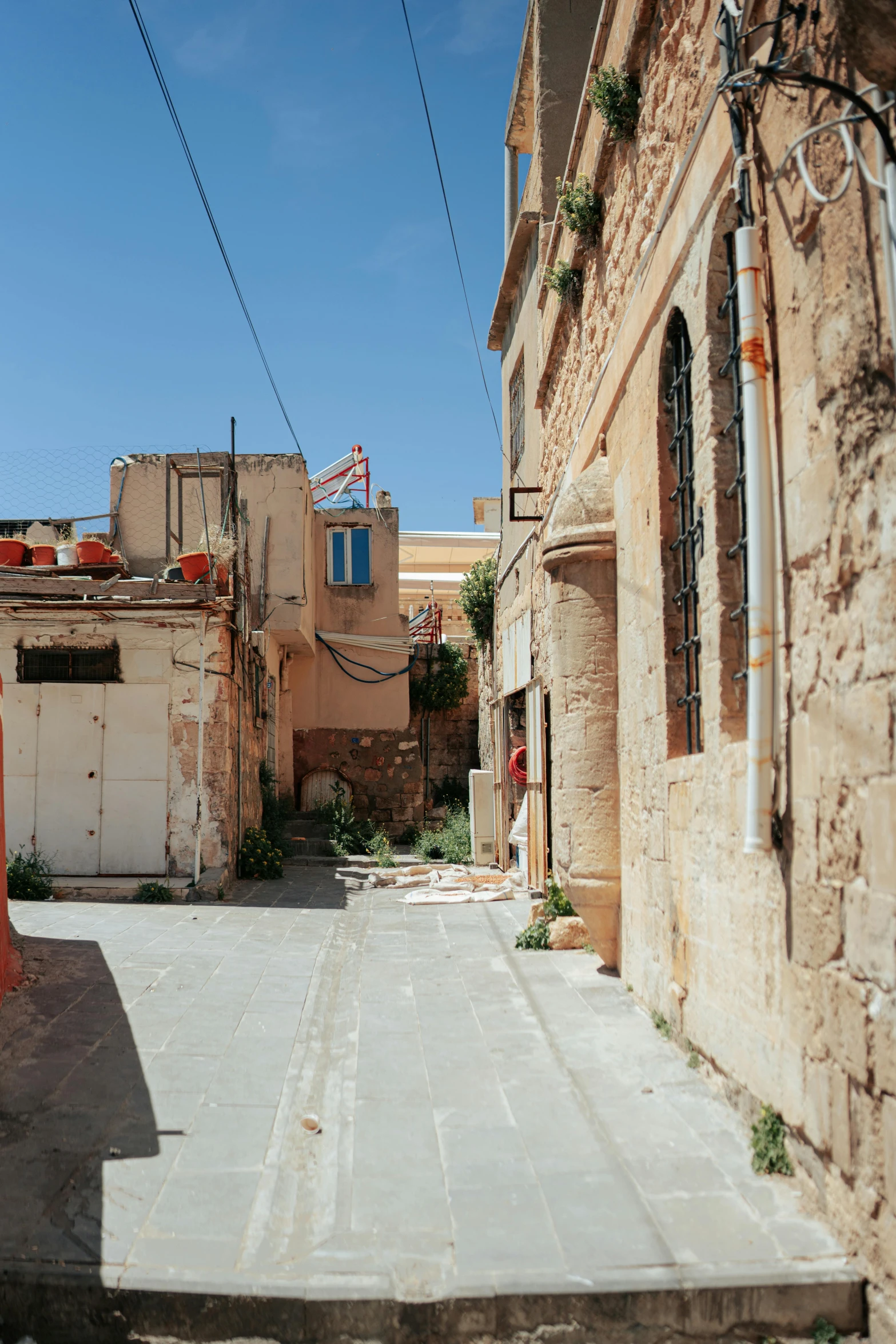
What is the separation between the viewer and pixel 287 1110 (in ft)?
14.1

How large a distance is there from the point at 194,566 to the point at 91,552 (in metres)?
1.28

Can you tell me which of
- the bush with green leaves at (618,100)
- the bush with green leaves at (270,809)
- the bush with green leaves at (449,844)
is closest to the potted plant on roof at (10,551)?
the bush with green leaves at (270,809)

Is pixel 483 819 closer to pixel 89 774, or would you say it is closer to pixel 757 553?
pixel 89 774

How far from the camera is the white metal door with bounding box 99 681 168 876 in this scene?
10.9 meters

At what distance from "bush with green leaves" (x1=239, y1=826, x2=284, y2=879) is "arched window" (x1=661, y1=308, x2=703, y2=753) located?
8288 millimetres

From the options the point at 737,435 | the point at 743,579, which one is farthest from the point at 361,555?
the point at 743,579

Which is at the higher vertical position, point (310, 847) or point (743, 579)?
point (743, 579)

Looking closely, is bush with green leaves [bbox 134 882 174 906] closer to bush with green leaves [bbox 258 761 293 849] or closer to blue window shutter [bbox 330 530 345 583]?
bush with green leaves [bbox 258 761 293 849]

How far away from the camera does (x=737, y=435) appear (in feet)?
13.5

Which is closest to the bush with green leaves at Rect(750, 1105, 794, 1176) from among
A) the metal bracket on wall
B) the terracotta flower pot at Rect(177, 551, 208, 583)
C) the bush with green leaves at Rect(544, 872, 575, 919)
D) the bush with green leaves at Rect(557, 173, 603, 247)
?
the bush with green leaves at Rect(544, 872, 575, 919)

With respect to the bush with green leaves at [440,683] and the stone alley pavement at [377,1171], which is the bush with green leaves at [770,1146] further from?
the bush with green leaves at [440,683]

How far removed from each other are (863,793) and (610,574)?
12.9ft

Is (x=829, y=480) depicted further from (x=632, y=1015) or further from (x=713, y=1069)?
(x=632, y=1015)

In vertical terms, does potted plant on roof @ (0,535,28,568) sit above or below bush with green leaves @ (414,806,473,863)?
above
